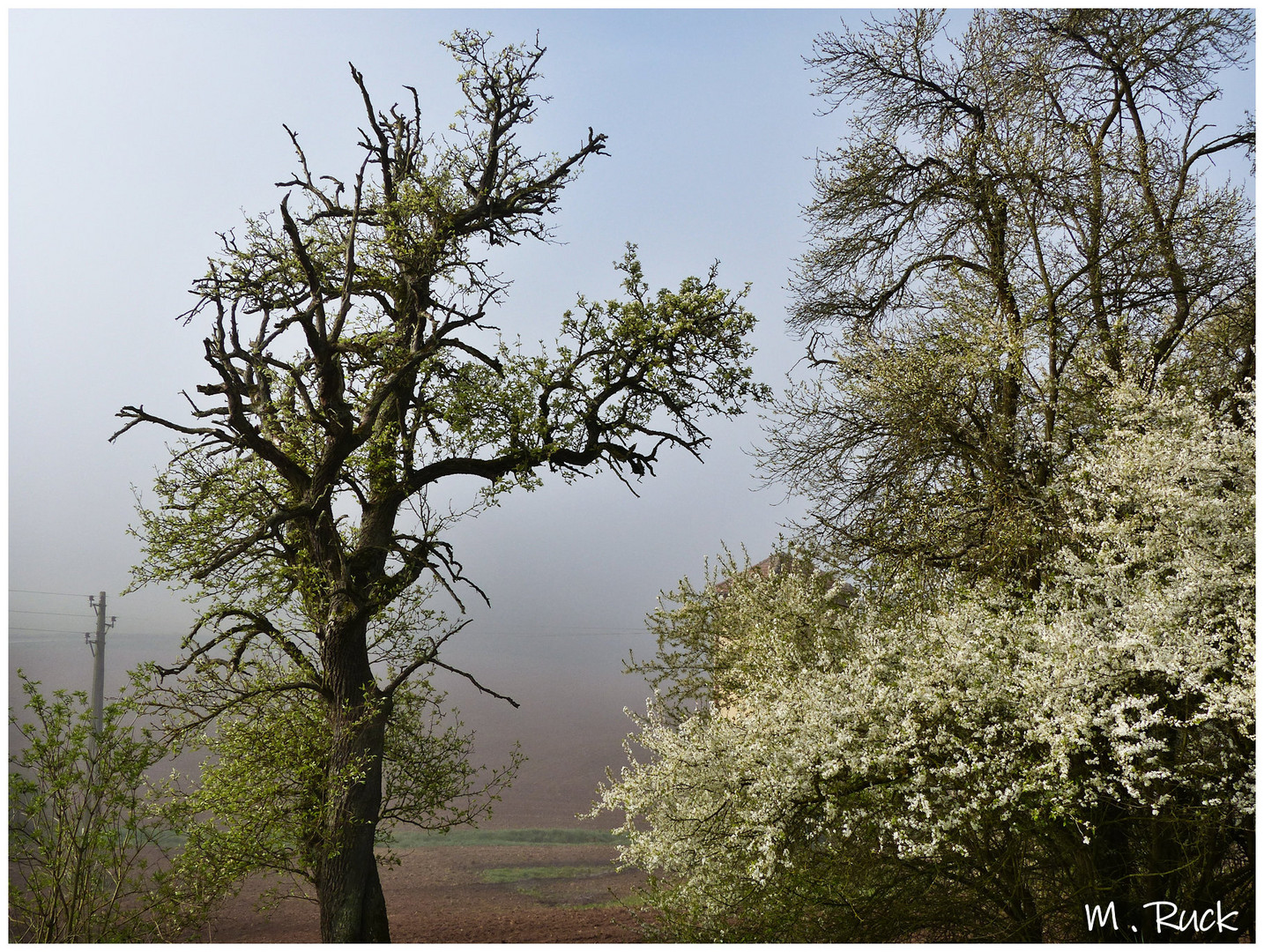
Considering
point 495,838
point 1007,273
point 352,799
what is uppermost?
point 1007,273

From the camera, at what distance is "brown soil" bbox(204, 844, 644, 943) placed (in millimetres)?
7449

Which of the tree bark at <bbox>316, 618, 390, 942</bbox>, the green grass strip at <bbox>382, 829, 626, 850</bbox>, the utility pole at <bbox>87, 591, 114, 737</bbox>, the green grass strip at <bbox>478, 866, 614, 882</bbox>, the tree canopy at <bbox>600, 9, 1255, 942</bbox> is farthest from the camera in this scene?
the green grass strip at <bbox>382, 829, 626, 850</bbox>

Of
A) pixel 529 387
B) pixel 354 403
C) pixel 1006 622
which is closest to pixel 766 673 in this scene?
pixel 1006 622

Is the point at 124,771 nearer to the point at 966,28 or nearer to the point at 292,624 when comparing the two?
the point at 292,624

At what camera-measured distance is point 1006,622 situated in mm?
4844

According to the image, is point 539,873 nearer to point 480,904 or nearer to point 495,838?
point 495,838

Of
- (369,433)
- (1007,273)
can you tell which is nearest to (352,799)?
(369,433)

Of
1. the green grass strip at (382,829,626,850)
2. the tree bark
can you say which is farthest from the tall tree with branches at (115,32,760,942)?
the green grass strip at (382,829,626,850)

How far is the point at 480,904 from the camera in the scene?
866cm

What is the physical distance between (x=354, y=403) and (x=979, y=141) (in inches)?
207
